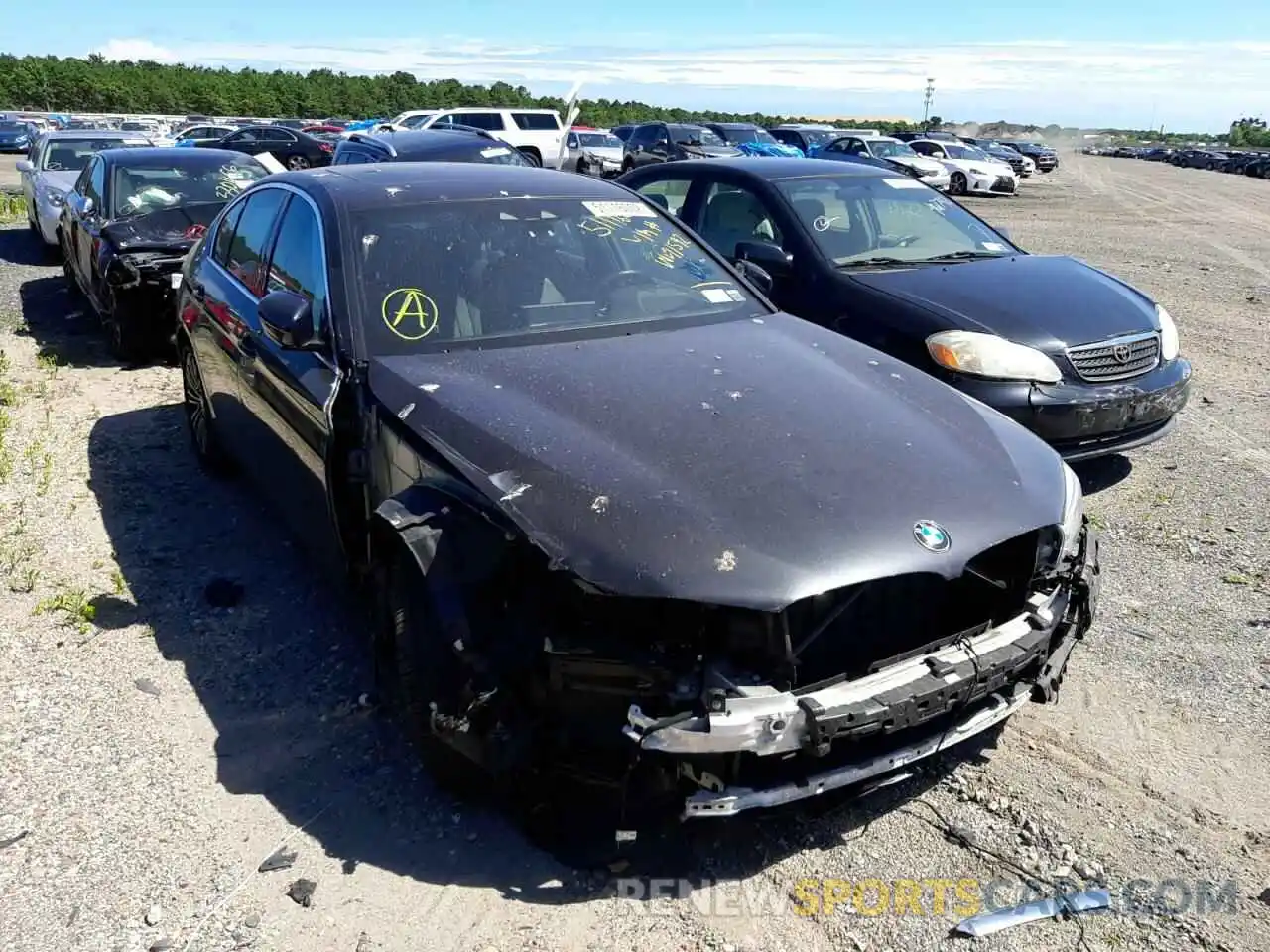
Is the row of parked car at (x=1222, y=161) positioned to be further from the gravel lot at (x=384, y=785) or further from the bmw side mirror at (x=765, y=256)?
the gravel lot at (x=384, y=785)

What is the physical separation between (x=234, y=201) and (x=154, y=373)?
10.4 feet

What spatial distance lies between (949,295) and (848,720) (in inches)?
155

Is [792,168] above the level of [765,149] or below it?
above

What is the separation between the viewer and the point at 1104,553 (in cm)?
481

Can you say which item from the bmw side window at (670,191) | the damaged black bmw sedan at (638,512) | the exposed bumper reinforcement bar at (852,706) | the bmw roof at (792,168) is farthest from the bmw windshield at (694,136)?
the exposed bumper reinforcement bar at (852,706)

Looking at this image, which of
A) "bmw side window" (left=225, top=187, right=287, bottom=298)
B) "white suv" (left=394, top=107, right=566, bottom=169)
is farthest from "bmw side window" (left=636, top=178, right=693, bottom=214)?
"white suv" (left=394, top=107, right=566, bottom=169)

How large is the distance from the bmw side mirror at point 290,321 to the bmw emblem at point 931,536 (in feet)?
7.06

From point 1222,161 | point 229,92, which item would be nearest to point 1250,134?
point 1222,161

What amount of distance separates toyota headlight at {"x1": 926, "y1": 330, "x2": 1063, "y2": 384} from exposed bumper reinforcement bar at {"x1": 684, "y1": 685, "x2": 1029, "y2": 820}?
2.68 m

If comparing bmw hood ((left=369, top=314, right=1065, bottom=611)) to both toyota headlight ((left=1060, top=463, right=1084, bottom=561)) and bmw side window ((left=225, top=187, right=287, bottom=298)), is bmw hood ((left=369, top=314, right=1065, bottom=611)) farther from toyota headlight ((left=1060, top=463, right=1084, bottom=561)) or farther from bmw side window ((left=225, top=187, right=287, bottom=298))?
bmw side window ((left=225, top=187, right=287, bottom=298))

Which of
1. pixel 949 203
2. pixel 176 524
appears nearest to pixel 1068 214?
pixel 949 203

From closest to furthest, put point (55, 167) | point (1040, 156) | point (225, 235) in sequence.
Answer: point (225, 235) → point (55, 167) → point (1040, 156)

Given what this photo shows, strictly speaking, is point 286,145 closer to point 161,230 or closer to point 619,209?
point 161,230

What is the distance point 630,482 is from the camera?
9.09 feet
